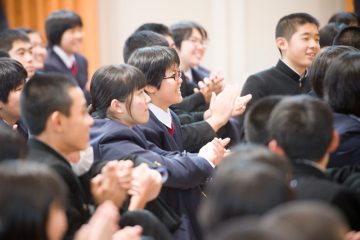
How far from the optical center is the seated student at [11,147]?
6.95 ft

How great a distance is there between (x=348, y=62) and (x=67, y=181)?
3.44ft

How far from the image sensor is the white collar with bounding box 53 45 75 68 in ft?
17.6

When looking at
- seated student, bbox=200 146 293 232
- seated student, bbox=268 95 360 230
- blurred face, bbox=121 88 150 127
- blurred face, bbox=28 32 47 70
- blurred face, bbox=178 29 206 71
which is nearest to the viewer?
seated student, bbox=200 146 293 232

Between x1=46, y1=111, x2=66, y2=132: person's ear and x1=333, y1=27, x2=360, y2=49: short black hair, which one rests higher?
x1=46, y1=111, x2=66, y2=132: person's ear

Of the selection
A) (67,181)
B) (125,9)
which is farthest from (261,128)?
(125,9)

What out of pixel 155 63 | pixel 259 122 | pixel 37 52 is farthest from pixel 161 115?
pixel 37 52

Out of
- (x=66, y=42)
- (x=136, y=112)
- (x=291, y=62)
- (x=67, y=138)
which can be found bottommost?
(x=66, y=42)

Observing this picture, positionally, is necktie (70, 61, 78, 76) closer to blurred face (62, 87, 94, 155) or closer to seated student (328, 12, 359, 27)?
seated student (328, 12, 359, 27)

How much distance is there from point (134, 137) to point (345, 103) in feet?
2.43

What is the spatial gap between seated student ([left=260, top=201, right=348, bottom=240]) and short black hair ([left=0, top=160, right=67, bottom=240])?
0.53 m

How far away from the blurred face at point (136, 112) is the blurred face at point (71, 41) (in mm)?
2719

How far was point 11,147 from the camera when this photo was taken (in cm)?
212

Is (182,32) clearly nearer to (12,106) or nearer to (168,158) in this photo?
(12,106)

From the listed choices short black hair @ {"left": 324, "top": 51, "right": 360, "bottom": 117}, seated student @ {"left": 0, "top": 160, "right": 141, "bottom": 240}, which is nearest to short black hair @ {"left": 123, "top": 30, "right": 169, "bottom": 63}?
short black hair @ {"left": 324, "top": 51, "right": 360, "bottom": 117}
